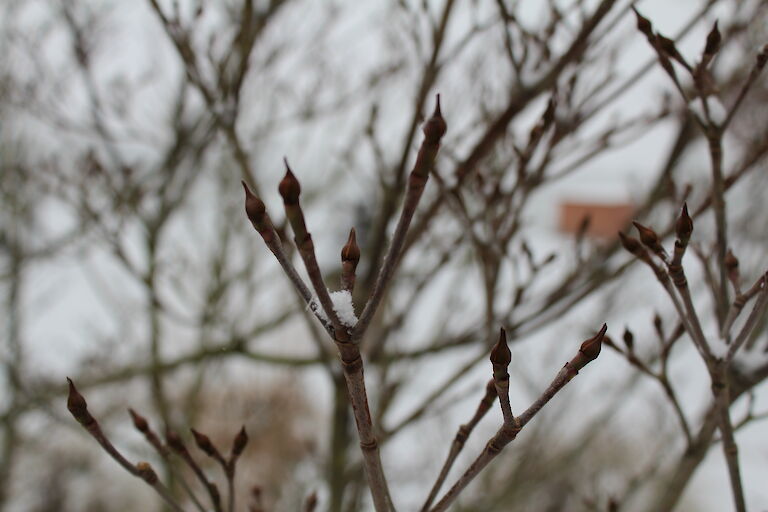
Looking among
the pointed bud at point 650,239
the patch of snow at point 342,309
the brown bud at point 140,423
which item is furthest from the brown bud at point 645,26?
the brown bud at point 140,423

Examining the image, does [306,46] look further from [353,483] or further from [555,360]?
[555,360]

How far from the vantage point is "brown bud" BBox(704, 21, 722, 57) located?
35.2 inches

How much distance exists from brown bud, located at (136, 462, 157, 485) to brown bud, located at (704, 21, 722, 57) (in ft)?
3.07

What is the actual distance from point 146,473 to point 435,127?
0.63 metres

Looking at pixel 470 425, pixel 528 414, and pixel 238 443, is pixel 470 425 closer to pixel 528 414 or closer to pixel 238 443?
pixel 528 414

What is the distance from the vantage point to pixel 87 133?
2811 millimetres

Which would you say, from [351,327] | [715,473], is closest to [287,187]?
[351,327]

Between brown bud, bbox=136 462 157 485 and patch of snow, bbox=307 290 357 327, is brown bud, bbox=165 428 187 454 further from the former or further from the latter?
patch of snow, bbox=307 290 357 327

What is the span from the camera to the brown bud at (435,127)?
1.54 feet

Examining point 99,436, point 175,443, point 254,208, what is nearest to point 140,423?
point 175,443

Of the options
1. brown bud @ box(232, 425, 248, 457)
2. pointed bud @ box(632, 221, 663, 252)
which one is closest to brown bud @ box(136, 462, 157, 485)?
brown bud @ box(232, 425, 248, 457)

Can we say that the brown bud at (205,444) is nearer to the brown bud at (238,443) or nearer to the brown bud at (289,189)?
the brown bud at (238,443)

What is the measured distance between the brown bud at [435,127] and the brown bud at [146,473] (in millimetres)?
609

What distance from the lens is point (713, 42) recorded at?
910mm
